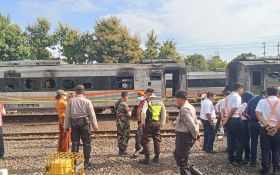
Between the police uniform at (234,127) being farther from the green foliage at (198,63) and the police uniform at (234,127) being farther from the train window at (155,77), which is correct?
the green foliage at (198,63)

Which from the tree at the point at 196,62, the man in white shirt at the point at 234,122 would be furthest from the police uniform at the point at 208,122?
the tree at the point at 196,62

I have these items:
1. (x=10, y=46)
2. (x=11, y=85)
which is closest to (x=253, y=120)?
(x=11, y=85)

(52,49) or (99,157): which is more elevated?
(52,49)

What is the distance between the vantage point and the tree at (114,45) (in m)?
41.8

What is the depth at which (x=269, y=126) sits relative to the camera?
6.74 metres

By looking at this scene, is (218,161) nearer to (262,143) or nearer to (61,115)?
(262,143)

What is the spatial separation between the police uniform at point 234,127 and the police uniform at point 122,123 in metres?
2.70

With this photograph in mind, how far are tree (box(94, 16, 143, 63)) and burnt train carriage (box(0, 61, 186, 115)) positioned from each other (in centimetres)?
2283

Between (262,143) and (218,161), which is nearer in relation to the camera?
(262,143)

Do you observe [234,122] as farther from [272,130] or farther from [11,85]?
[11,85]

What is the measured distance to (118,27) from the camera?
43.8m

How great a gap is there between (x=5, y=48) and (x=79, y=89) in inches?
798

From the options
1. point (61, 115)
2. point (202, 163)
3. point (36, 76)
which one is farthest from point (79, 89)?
point (36, 76)

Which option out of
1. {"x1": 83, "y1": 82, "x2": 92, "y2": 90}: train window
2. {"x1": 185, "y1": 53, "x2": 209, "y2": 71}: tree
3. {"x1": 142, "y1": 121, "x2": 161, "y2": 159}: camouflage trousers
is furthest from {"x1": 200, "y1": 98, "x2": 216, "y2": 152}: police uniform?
{"x1": 185, "y1": 53, "x2": 209, "y2": 71}: tree
